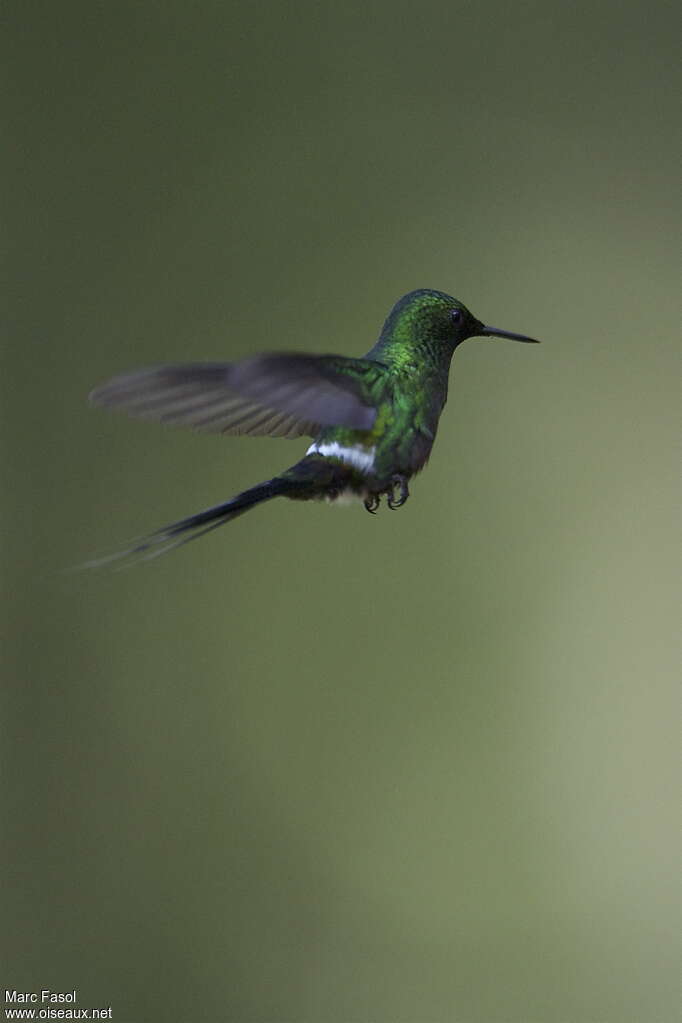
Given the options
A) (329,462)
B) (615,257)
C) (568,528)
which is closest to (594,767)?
(568,528)

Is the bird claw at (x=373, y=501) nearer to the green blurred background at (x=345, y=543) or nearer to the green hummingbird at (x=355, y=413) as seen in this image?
the green hummingbird at (x=355, y=413)

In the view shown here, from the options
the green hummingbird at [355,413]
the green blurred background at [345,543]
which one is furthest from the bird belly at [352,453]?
the green blurred background at [345,543]

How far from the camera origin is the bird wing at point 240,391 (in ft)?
0.92

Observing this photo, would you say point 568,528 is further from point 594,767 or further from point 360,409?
point 360,409

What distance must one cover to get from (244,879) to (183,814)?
112mm

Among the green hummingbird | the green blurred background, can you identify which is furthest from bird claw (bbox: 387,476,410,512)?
the green blurred background

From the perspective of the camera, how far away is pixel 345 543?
1.34 m

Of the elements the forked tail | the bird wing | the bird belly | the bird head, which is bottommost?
the forked tail

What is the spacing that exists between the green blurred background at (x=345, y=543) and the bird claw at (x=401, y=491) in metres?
0.92

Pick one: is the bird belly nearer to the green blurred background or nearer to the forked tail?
the forked tail

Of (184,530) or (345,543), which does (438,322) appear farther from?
(345,543)

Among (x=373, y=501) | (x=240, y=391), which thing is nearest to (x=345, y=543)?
(x=373, y=501)

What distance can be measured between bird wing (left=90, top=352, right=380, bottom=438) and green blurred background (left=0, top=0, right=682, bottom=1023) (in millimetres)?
964

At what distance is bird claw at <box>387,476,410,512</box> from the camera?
37cm
